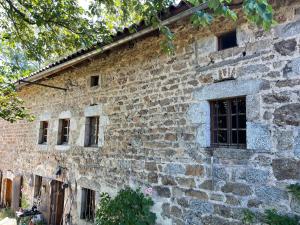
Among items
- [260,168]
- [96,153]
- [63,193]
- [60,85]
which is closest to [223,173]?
[260,168]

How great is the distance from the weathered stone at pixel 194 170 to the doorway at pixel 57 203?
4.60 metres

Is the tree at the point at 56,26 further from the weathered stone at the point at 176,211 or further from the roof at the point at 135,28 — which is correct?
the weathered stone at the point at 176,211

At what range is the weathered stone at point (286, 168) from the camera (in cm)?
294

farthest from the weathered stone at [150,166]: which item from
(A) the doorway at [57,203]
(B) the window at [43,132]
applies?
(B) the window at [43,132]

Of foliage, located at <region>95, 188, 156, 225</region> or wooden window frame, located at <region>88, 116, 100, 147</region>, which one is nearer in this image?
foliage, located at <region>95, 188, 156, 225</region>

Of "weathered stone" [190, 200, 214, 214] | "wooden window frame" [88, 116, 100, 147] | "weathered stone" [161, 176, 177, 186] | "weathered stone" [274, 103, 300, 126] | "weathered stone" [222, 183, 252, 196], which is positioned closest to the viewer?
"weathered stone" [274, 103, 300, 126]

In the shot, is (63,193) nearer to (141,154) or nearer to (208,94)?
(141,154)

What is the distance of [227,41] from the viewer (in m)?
3.86

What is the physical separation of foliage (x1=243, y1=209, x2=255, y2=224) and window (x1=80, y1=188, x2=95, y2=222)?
380 centimetres

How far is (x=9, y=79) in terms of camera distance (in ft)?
20.8

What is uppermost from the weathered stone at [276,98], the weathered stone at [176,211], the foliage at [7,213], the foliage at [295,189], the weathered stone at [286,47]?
the weathered stone at [286,47]

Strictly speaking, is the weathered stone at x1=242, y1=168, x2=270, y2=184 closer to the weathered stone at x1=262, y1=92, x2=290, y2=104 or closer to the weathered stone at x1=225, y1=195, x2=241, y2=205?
the weathered stone at x1=225, y1=195, x2=241, y2=205

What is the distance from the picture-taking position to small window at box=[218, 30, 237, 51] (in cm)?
378

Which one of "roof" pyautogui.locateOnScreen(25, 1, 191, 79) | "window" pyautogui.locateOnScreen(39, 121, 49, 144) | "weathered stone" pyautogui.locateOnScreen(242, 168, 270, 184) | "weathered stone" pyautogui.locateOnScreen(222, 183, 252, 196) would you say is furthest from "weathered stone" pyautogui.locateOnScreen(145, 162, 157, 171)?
"window" pyautogui.locateOnScreen(39, 121, 49, 144)
